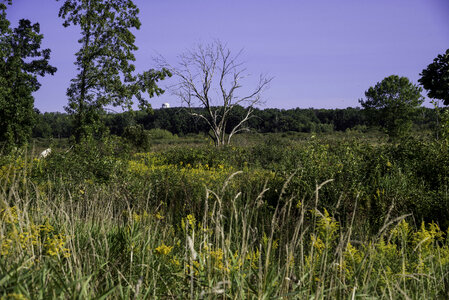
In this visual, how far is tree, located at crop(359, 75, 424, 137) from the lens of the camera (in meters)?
47.8

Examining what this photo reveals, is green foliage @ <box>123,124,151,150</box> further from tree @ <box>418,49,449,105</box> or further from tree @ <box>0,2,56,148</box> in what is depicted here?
tree @ <box>418,49,449,105</box>

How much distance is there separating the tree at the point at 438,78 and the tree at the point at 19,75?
26.4m

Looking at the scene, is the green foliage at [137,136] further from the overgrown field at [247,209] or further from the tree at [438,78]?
the tree at [438,78]

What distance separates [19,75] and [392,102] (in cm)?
4431

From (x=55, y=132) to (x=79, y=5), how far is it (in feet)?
219

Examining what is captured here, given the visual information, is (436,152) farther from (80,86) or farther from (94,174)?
(80,86)

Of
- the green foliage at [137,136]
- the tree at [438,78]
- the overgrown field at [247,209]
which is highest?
the tree at [438,78]

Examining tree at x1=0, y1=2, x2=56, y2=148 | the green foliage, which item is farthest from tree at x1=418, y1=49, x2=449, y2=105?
tree at x1=0, y1=2, x2=56, y2=148

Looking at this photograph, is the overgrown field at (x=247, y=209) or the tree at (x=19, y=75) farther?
the tree at (x=19, y=75)

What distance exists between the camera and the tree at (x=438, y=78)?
81.8 feet

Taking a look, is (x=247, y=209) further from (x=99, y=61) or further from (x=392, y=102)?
(x=392, y=102)

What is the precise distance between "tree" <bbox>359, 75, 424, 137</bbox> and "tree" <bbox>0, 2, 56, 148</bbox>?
1619 inches

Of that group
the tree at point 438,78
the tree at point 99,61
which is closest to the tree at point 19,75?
the tree at point 99,61

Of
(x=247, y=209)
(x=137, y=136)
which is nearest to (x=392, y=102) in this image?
(x=137, y=136)
